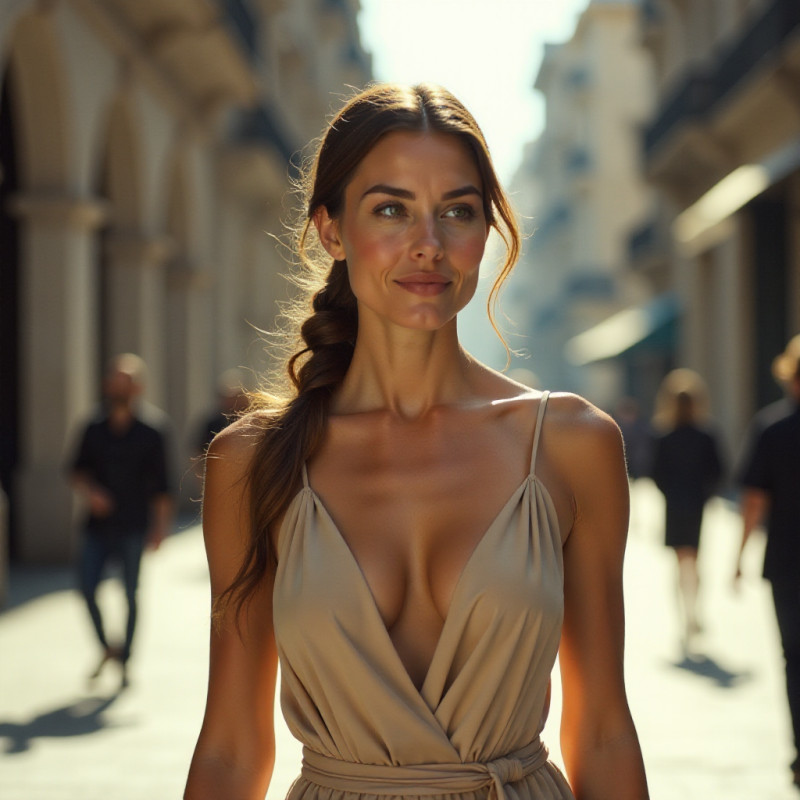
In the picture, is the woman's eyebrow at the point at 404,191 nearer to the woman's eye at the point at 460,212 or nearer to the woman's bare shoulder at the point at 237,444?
the woman's eye at the point at 460,212

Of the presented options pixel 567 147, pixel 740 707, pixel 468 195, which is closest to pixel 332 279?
pixel 468 195

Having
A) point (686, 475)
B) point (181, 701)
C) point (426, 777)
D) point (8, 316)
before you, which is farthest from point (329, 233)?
point (8, 316)

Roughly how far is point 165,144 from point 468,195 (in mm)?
16460

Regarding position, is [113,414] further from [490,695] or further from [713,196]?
[713,196]

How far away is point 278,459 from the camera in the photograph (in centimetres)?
218

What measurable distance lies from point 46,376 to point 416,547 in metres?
11.7

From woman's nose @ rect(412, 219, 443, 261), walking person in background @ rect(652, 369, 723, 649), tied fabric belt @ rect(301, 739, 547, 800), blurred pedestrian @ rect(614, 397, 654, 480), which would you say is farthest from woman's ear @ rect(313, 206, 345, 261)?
blurred pedestrian @ rect(614, 397, 654, 480)

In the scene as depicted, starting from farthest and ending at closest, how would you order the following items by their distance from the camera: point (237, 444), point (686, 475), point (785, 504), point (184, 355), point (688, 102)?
1. point (688, 102)
2. point (184, 355)
3. point (686, 475)
4. point (785, 504)
5. point (237, 444)

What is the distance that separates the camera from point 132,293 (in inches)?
656

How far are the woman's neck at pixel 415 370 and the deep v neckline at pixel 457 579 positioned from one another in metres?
0.23

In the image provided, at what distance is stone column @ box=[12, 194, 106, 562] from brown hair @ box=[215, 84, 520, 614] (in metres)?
11.3

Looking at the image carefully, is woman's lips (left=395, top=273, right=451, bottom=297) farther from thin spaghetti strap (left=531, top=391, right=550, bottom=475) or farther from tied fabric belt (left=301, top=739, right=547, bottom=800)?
tied fabric belt (left=301, top=739, right=547, bottom=800)

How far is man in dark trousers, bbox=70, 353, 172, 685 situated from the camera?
850cm

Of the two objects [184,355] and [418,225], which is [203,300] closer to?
[184,355]
